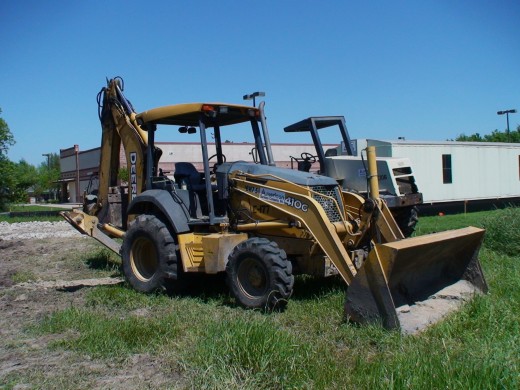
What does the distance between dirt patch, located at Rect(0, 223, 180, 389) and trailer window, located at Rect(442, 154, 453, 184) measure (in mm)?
15355

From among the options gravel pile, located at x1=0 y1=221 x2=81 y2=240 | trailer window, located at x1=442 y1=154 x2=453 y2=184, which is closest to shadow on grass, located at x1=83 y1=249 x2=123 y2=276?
gravel pile, located at x1=0 y1=221 x2=81 y2=240

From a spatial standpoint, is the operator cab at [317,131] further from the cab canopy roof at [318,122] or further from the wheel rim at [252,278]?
the wheel rim at [252,278]

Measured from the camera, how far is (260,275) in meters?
6.82

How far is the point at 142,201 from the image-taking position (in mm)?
8445

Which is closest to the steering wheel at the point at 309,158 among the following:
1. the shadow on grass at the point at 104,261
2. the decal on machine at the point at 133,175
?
the decal on machine at the point at 133,175

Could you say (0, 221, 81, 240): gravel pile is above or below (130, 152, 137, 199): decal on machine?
below

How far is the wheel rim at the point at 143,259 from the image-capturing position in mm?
8375

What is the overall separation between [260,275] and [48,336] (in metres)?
2.44

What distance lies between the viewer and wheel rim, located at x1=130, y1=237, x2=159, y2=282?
27.5 feet

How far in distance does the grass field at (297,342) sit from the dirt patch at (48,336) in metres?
0.17

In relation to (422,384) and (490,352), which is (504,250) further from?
(422,384)

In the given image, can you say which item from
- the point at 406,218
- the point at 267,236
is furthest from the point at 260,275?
the point at 406,218

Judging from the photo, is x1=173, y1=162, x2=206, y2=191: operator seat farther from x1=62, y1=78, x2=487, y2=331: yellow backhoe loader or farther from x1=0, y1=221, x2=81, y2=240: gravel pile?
x1=0, y1=221, x2=81, y2=240: gravel pile

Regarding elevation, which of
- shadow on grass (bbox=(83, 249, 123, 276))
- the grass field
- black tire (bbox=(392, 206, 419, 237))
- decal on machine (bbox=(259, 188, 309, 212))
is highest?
decal on machine (bbox=(259, 188, 309, 212))
